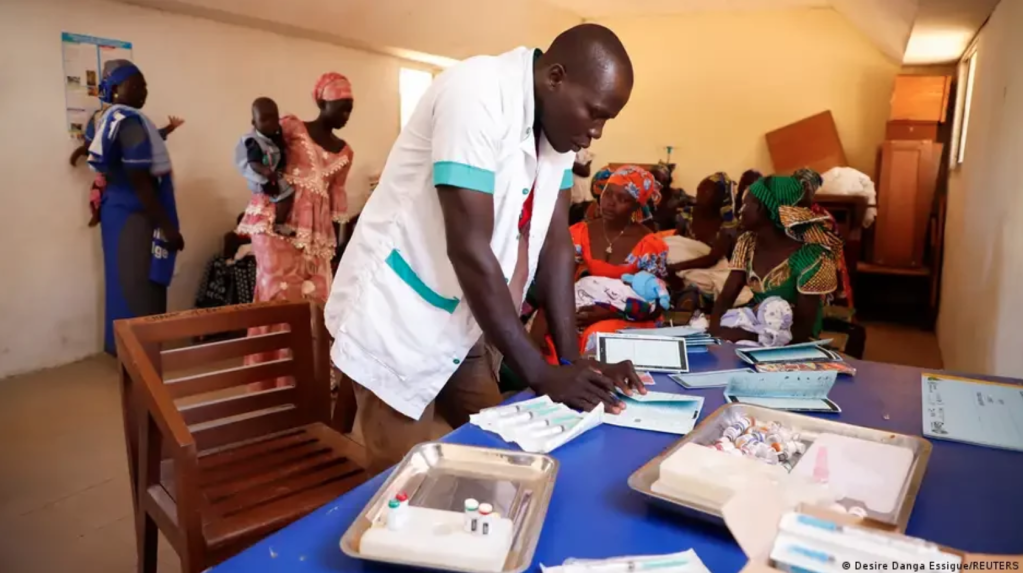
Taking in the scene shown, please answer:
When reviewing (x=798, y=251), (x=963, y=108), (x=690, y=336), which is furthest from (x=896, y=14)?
(x=690, y=336)

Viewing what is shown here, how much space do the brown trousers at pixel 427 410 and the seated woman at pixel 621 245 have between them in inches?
46.3

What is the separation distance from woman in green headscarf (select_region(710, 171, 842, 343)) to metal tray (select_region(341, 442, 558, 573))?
161cm

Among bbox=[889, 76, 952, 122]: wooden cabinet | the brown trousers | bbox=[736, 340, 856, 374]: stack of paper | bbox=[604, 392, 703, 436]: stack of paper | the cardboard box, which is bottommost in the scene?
the brown trousers

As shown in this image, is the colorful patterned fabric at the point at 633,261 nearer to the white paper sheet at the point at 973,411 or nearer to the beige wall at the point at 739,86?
the white paper sheet at the point at 973,411

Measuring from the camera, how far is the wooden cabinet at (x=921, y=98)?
5430 mm

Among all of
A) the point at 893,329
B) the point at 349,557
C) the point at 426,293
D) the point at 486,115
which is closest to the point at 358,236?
the point at 426,293

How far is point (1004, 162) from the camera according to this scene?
2.57 metres

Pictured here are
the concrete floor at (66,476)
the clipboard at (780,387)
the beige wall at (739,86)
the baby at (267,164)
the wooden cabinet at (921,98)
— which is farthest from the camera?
the beige wall at (739,86)

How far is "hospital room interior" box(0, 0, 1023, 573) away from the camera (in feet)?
7.09

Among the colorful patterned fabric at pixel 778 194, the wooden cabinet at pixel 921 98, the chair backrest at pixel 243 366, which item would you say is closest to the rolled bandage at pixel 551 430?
the chair backrest at pixel 243 366

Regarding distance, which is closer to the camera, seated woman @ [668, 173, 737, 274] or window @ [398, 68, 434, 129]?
seated woman @ [668, 173, 737, 274]

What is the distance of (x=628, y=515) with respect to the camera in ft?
2.95

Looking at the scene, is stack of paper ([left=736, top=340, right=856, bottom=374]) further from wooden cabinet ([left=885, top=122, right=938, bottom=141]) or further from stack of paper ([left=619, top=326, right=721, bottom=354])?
wooden cabinet ([left=885, top=122, right=938, bottom=141])

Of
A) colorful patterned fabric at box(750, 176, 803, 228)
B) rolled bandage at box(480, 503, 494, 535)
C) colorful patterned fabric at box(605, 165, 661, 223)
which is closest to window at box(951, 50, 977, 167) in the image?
colorful patterned fabric at box(750, 176, 803, 228)
